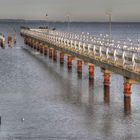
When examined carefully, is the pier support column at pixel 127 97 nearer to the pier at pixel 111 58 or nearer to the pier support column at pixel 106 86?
the pier at pixel 111 58

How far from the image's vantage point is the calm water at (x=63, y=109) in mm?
31578

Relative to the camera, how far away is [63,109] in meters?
38.5

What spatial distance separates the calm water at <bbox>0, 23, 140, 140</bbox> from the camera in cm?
3158

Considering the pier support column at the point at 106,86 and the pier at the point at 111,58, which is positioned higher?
the pier at the point at 111,58

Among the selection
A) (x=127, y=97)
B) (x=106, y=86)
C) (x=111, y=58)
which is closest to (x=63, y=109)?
(x=127, y=97)

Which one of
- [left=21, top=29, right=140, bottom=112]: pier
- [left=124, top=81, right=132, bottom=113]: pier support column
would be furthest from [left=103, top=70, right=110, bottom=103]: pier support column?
[left=124, top=81, right=132, bottom=113]: pier support column

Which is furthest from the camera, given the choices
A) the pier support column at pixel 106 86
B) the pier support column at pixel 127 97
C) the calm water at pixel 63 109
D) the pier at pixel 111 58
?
the pier support column at pixel 106 86

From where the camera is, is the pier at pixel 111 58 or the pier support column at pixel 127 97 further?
the pier support column at pixel 127 97

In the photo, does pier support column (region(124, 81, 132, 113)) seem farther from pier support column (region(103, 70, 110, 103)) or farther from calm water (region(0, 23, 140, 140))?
pier support column (region(103, 70, 110, 103))

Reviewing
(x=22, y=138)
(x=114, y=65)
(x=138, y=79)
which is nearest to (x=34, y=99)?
(x=114, y=65)

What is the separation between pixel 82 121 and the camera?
34531mm

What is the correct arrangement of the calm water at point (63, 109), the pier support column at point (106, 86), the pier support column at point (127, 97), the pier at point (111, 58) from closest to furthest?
the calm water at point (63, 109), the pier at point (111, 58), the pier support column at point (127, 97), the pier support column at point (106, 86)

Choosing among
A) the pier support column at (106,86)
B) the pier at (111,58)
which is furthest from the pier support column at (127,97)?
the pier support column at (106,86)

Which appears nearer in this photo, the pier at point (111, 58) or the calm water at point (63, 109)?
the calm water at point (63, 109)
